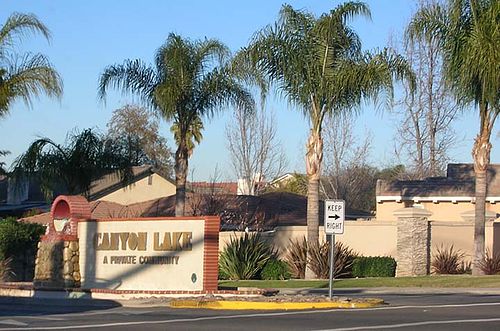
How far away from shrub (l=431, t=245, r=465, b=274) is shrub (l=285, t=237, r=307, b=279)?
5.03 meters

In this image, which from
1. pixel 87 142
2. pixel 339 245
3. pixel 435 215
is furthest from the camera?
pixel 435 215

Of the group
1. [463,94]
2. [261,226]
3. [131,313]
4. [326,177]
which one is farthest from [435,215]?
[131,313]

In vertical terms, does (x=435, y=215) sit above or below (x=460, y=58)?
below

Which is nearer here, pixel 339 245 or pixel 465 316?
pixel 465 316

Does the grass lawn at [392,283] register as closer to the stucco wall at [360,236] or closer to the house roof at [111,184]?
the stucco wall at [360,236]

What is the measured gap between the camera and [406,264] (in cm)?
3716

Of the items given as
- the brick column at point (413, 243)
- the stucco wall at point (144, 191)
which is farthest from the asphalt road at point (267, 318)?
the stucco wall at point (144, 191)

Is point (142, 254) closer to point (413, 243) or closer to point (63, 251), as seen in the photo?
point (63, 251)

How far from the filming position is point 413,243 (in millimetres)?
37219

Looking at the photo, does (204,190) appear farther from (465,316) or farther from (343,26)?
(465,316)

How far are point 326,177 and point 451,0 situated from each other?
33.0 meters

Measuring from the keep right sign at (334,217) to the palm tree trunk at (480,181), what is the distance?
1154 centimetres

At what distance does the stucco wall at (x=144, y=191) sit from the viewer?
56.2m

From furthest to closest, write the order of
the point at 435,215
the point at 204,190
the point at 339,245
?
the point at 204,190, the point at 435,215, the point at 339,245
